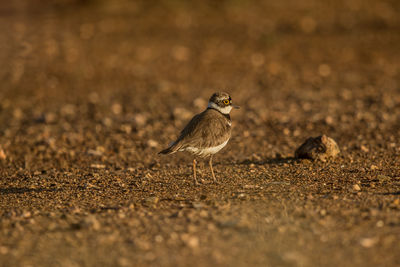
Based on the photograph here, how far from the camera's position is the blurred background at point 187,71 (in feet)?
28.6

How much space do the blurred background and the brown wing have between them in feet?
5.53

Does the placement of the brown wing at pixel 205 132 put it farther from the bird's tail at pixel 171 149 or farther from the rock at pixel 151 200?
the rock at pixel 151 200

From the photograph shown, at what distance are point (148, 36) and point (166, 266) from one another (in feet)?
35.4

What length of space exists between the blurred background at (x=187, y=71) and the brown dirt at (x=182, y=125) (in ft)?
0.17

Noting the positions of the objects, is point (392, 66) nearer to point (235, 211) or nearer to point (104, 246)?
point (235, 211)

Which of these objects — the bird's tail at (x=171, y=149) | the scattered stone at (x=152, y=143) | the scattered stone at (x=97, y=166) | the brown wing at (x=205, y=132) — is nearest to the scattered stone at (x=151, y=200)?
the bird's tail at (x=171, y=149)

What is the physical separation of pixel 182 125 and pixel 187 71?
3.21 meters

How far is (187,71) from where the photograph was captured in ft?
39.7

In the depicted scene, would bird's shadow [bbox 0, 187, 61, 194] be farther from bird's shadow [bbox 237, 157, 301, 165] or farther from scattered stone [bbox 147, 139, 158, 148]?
bird's shadow [bbox 237, 157, 301, 165]

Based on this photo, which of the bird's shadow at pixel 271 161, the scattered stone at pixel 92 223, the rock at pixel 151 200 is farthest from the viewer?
the bird's shadow at pixel 271 161

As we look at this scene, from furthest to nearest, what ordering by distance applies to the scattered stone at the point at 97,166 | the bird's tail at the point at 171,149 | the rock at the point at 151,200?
1. the scattered stone at the point at 97,166
2. the bird's tail at the point at 171,149
3. the rock at the point at 151,200

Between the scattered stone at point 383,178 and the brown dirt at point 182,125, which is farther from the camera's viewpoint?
the scattered stone at point 383,178

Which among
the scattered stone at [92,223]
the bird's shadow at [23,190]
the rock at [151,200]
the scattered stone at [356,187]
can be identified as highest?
the scattered stone at [356,187]

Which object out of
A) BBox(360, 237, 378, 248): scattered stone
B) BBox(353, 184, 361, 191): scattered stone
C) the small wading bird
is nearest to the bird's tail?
the small wading bird
